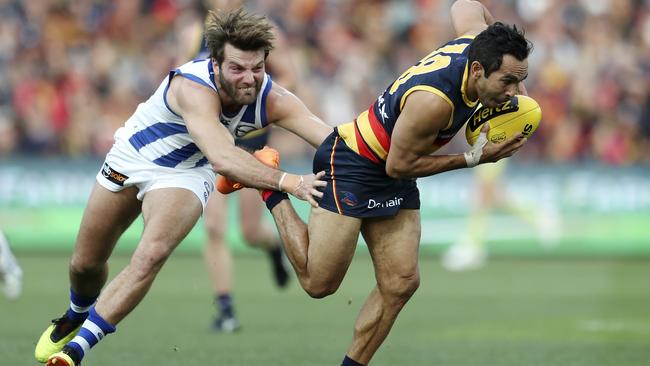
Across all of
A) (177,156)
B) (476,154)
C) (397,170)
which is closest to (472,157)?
(476,154)

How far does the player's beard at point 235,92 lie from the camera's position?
705 cm

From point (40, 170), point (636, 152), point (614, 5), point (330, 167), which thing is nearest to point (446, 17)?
point (614, 5)

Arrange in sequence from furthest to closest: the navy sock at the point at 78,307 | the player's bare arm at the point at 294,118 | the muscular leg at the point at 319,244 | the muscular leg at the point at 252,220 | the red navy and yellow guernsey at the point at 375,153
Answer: the muscular leg at the point at 252,220, the navy sock at the point at 78,307, the player's bare arm at the point at 294,118, the muscular leg at the point at 319,244, the red navy and yellow guernsey at the point at 375,153

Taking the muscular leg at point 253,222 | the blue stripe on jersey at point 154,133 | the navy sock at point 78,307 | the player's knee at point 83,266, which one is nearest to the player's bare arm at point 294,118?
the blue stripe on jersey at point 154,133

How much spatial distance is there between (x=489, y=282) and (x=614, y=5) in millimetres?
6990

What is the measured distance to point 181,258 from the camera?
54.2 ft

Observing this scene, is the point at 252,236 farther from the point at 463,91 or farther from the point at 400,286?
the point at 463,91

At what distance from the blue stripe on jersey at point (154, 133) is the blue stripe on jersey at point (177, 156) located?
0.12 metres

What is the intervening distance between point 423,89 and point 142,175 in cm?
193

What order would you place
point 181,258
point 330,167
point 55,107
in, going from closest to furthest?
point 330,167 < point 181,258 < point 55,107

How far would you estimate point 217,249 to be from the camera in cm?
1027

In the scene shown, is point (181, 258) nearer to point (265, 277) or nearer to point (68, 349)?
point (265, 277)

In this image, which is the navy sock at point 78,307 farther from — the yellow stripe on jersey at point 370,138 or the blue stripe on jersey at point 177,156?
the yellow stripe on jersey at point 370,138

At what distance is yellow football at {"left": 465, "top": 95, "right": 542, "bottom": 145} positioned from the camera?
674 centimetres
